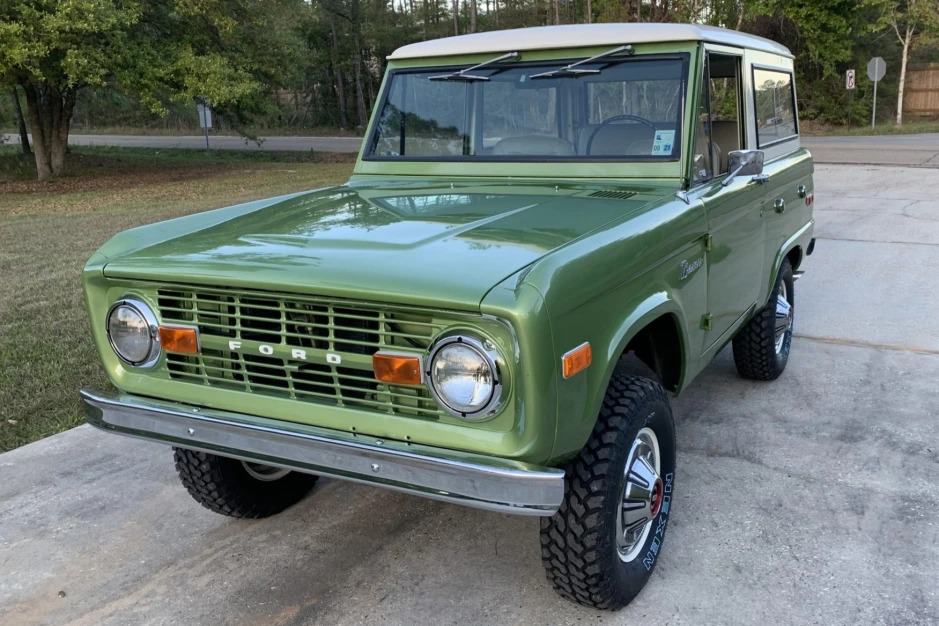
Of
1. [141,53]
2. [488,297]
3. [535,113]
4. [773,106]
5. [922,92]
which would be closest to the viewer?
[488,297]

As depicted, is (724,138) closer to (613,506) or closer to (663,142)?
(663,142)

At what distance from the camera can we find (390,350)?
2414mm

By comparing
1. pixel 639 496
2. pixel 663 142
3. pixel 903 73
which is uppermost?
pixel 903 73

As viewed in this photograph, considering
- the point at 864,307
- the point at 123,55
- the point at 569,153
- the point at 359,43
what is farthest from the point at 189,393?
the point at 359,43

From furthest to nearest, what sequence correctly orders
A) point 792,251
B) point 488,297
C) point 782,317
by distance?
point 792,251, point 782,317, point 488,297

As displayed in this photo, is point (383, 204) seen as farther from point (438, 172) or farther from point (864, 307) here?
point (864, 307)

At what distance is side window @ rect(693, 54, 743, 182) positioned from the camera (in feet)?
A: 11.7

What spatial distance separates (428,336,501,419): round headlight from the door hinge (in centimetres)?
141

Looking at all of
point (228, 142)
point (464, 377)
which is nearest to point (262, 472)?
point (464, 377)

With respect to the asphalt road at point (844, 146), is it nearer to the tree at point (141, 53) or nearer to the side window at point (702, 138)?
the tree at point (141, 53)

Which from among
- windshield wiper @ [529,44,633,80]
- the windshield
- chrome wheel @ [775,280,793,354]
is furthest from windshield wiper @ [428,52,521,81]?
chrome wheel @ [775,280,793,354]

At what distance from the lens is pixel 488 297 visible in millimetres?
2232

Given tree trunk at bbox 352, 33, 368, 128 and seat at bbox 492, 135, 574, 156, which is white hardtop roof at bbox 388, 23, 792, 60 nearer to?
seat at bbox 492, 135, 574, 156

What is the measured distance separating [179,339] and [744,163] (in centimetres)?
235
